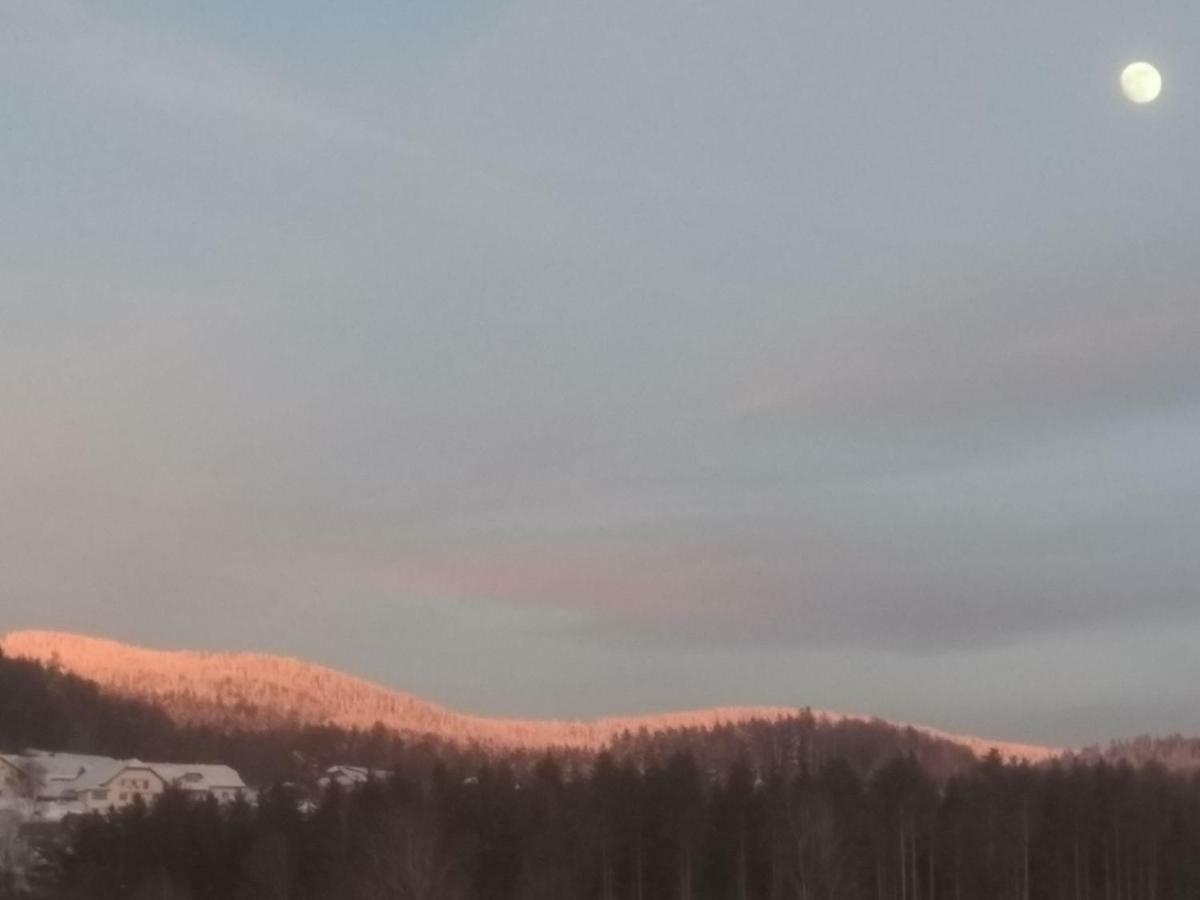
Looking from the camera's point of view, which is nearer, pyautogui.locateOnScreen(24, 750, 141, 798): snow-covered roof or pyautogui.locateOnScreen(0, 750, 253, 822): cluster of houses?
pyautogui.locateOnScreen(0, 750, 253, 822): cluster of houses

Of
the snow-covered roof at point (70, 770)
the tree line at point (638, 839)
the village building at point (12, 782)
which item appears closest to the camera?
the tree line at point (638, 839)

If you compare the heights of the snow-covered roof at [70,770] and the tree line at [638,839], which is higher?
the snow-covered roof at [70,770]

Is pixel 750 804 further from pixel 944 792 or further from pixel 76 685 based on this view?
pixel 76 685

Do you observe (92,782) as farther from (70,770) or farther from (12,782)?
(70,770)

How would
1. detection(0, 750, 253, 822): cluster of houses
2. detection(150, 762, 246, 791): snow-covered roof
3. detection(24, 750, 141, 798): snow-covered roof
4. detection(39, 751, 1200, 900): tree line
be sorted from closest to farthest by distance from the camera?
1. detection(39, 751, 1200, 900): tree line
2. detection(0, 750, 253, 822): cluster of houses
3. detection(150, 762, 246, 791): snow-covered roof
4. detection(24, 750, 141, 798): snow-covered roof

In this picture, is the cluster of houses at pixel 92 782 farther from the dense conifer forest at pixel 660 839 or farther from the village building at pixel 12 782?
the dense conifer forest at pixel 660 839

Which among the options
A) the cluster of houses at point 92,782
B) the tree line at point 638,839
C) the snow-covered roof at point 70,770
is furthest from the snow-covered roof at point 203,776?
the tree line at point 638,839

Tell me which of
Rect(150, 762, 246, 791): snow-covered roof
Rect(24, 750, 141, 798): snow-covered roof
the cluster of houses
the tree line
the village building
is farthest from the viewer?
Rect(24, 750, 141, 798): snow-covered roof

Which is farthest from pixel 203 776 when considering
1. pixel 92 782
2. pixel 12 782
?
pixel 12 782

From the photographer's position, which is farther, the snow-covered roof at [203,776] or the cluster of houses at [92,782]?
the snow-covered roof at [203,776]

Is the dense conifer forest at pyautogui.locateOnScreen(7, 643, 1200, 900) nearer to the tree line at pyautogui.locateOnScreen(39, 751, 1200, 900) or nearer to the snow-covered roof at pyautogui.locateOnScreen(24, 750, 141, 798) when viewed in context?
the tree line at pyautogui.locateOnScreen(39, 751, 1200, 900)

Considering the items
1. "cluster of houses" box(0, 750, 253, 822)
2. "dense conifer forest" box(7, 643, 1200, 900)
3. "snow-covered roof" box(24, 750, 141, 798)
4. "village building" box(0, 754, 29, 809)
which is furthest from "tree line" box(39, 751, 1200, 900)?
"snow-covered roof" box(24, 750, 141, 798)

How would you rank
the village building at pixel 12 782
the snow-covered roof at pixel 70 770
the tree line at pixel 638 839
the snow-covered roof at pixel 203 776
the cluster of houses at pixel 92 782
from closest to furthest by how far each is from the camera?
the tree line at pixel 638 839
the cluster of houses at pixel 92 782
the village building at pixel 12 782
the snow-covered roof at pixel 203 776
the snow-covered roof at pixel 70 770

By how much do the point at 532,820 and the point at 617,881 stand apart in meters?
6.70
